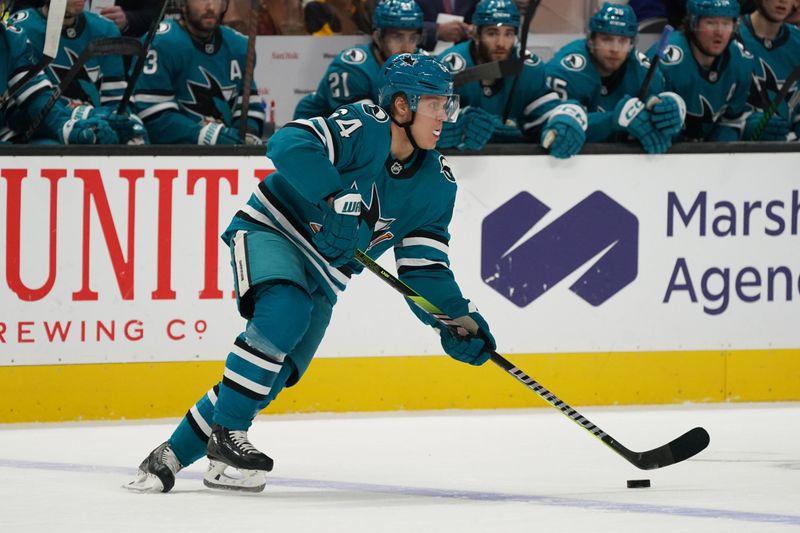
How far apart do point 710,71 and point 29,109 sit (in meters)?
2.42

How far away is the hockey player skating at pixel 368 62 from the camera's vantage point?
18.6ft

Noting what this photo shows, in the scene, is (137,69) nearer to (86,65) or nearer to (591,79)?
(86,65)

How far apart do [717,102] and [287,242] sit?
2571mm

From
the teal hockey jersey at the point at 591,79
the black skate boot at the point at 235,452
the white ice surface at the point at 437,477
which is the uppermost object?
the teal hockey jersey at the point at 591,79

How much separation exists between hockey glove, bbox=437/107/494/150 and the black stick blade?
1537mm

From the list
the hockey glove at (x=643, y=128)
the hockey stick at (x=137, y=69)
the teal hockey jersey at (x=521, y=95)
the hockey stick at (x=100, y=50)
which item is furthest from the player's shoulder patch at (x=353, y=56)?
the hockey glove at (x=643, y=128)

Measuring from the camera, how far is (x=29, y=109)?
5238 mm

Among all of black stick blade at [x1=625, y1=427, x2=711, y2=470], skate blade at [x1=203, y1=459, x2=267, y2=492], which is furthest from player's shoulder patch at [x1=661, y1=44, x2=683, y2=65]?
skate blade at [x1=203, y1=459, x2=267, y2=492]

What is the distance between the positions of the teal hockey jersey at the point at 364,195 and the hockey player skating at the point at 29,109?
1247 millimetres

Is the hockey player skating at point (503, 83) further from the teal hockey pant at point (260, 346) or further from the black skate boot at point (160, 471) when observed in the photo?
the black skate boot at point (160, 471)

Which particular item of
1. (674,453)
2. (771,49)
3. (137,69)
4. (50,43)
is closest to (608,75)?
(771,49)

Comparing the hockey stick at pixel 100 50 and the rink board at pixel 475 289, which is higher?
the hockey stick at pixel 100 50

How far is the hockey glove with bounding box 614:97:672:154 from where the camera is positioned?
556 cm

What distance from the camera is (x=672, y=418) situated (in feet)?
18.0
